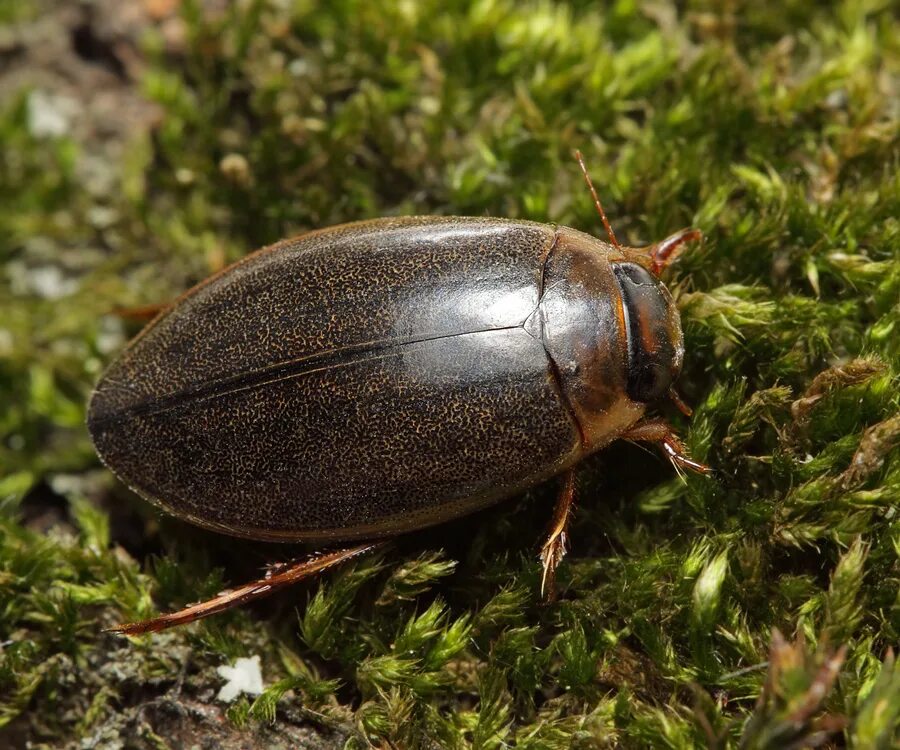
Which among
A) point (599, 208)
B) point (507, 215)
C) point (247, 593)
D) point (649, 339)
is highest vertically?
point (599, 208)

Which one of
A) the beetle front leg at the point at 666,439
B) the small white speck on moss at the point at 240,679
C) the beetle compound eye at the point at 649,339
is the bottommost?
the small white speck on moss at the point at 240,679

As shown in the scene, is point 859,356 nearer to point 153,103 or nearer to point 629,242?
point 629,242

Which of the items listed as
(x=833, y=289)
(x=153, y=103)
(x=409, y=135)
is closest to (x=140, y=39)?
(x=153, y=103)

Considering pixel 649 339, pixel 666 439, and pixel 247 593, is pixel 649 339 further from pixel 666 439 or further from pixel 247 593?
pixel 247 593

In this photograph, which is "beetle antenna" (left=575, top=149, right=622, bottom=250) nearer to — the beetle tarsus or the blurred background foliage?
the blurred background foliage

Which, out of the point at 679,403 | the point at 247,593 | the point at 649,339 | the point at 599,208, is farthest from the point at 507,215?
the point at 247,593

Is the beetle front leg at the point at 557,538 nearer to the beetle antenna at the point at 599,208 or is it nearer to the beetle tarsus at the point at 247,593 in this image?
the beetle tarsus at the point at 247,593

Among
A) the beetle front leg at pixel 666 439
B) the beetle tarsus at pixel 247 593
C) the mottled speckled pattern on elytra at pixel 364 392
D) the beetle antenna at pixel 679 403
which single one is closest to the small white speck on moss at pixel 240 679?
the beetle tarsus at pixel 247 593
